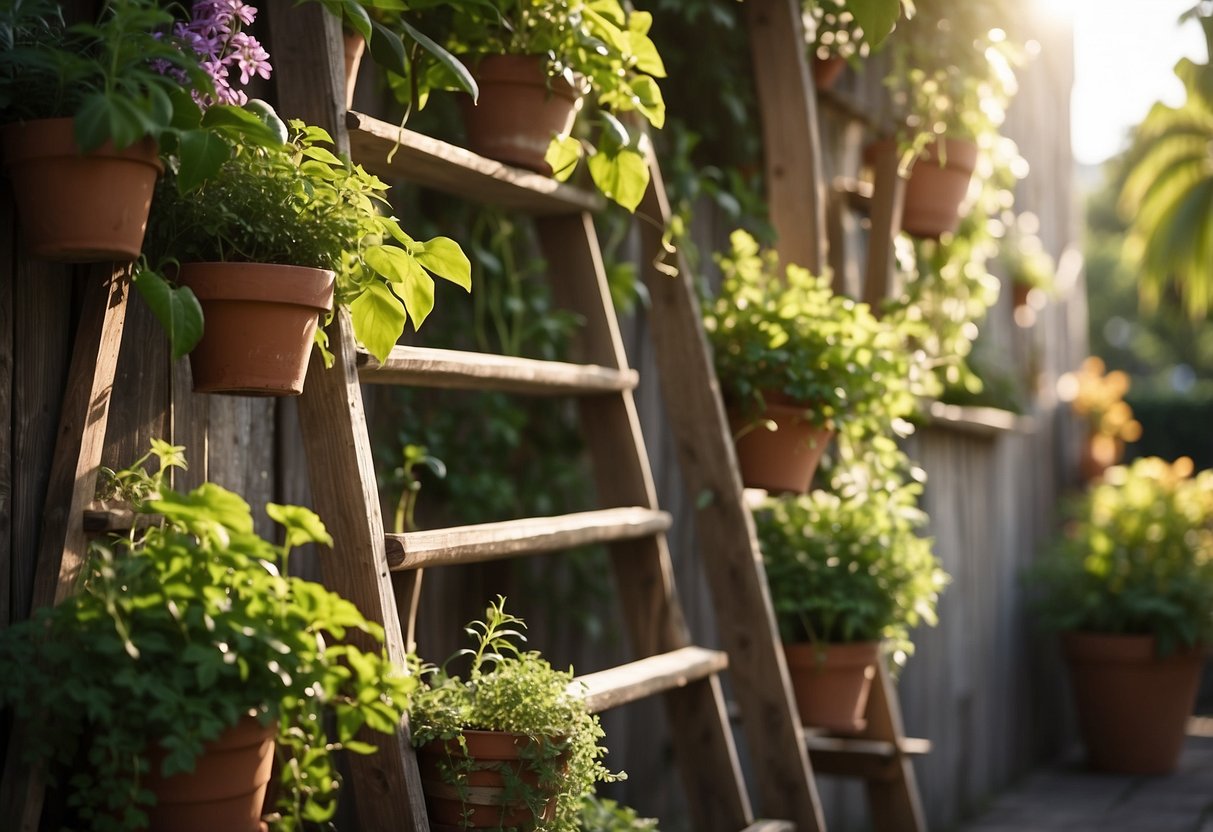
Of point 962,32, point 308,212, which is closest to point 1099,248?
point 962,32

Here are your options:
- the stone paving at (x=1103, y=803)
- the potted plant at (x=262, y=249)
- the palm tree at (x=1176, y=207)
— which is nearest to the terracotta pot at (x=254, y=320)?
the potted plant at (x=262, y=249)

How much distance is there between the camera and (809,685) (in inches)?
110

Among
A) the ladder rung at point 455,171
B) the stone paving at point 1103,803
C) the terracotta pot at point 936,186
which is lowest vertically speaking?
the stone paving at point 1103,803

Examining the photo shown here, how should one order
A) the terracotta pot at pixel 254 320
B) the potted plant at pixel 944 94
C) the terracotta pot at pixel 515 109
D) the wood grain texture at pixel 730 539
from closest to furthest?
the terracotta pot at pixel 254 320 → the terracotta pot at pixel 515 109 → the wood grain texture at pixel 730 539 → the potted plant at pixel 944 94

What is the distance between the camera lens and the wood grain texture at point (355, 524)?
1629mm

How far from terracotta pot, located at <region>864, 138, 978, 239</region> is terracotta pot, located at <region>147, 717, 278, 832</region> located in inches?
89.1

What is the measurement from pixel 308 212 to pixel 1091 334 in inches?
1176

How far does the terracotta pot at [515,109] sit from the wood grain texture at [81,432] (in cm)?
71

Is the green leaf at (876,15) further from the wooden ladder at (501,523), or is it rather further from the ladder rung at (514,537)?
the ladder rung at (514,537)

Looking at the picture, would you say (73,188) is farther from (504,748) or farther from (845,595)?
(845,595)

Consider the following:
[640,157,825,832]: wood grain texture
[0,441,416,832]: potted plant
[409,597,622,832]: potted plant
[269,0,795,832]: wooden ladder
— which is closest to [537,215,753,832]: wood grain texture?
[269,0,795,832]: wooden ladder

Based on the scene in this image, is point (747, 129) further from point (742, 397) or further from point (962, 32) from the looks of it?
point (742, 397)

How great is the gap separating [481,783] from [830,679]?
1.30 metres

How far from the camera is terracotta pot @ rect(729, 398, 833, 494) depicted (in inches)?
102
